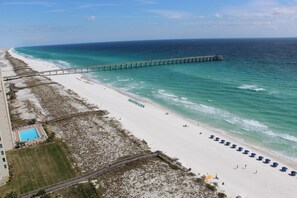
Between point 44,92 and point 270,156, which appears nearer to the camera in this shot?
point 270,156

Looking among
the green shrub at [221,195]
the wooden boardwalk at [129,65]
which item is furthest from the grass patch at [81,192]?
the wooden boardwalk at [129,65]

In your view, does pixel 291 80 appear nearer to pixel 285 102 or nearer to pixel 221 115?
pixel 285 102

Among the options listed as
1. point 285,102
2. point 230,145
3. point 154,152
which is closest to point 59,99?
point 154,152

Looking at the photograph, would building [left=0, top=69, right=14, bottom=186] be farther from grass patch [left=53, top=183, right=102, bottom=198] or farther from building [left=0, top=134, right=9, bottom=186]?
grass patch [left=53, top=183, right=102, bottom=198]

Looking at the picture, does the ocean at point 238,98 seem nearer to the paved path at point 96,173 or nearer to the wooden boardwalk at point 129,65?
the wooden boardwalk at point 129,65

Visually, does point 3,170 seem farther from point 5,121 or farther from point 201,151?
point 201,151
